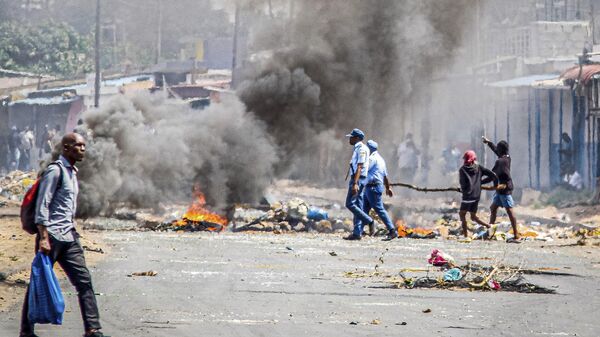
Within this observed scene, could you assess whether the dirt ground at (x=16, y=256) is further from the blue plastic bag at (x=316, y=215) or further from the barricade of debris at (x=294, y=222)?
the blue plastic bag at (x=316, y=215)

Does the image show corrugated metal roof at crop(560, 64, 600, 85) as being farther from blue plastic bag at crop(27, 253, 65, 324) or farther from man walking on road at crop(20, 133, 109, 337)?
blue plastic bag at crop(27, 253, 65, 324)

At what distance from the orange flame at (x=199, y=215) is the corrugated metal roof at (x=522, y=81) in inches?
484

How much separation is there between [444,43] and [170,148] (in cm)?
1027

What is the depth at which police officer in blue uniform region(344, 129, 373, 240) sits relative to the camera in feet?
59.0

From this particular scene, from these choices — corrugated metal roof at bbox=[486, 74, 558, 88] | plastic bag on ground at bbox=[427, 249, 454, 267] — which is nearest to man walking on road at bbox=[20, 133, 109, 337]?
plastic bag on ground at bbox=[427, 249, 454, 267]

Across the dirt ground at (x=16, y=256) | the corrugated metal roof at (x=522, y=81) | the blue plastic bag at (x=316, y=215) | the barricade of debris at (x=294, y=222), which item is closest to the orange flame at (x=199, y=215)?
the barricade of debris at (x=294, y=222)

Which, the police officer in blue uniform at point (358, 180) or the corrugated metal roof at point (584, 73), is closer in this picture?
the police officer in blue uniform at point (358, 180)

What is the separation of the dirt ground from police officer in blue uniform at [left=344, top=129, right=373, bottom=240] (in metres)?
4.09

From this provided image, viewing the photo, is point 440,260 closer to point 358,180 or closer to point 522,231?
point 358,180

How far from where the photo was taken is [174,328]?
8914 mm

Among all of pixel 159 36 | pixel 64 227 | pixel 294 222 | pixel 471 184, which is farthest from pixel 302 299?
pixel 159 36

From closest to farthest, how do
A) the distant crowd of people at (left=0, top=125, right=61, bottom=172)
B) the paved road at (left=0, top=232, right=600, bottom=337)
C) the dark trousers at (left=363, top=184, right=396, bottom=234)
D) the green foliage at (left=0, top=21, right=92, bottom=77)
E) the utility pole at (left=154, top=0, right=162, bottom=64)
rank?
1. the paved road at (left=0, top=232, right=600, bottom=337)
2. the dark trousers at (left=363, top=184, right=396, bottom=234)
3. the distant crowd of people at (left=0, top=125, right=61, bottom=172)
4. the green foliage at (left=0, top=21, right=92, bottom=77)
5. the utility pole at (left=154, top=0, right=162, bottom=64)

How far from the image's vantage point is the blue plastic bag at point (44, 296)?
802 centimetres

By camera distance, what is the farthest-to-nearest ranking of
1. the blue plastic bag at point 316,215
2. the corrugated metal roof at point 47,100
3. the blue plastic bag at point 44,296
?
the corrugated metal roof at point 47,100 → the blue plastic bag at point 316,215 → the blue plastic bag at point 44,296
